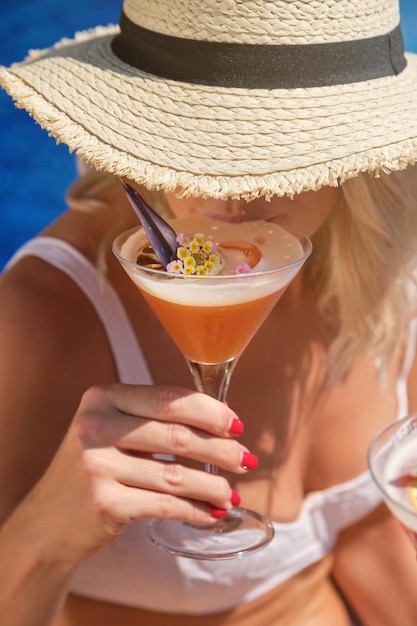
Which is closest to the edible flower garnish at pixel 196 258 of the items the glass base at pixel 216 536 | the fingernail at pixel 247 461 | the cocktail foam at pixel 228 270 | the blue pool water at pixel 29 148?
the cocktail foam at pixel 228 270

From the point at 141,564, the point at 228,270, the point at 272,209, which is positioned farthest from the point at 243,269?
the point at 141,564

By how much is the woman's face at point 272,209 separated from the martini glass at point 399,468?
14.9 inches

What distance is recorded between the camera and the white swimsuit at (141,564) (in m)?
1.57

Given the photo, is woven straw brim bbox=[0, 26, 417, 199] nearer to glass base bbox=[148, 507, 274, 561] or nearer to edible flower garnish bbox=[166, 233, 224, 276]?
edible flower garnish bbox=[166, 233, 224, 276]

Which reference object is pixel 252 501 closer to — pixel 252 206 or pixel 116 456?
pixel 116 456

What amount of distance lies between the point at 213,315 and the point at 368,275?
2.20 feet

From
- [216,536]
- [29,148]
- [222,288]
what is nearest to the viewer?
[222,288]

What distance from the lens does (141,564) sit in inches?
61.9

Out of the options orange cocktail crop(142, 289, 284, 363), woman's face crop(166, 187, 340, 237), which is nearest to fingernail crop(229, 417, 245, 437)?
orange cocktail crop(142, 289, 284, 363)

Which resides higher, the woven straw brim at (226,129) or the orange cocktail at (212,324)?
the woven straw brim at (226,129)

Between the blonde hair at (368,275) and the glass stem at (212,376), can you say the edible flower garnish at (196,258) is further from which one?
the blonde hair at (368,275)

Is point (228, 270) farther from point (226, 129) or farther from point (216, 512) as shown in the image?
point (216, 512)

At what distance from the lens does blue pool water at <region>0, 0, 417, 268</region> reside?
10.9 ft

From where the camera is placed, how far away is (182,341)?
1.27 m
